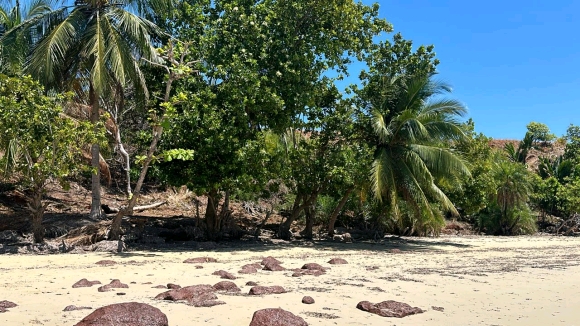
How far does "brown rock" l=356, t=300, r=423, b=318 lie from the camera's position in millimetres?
6406

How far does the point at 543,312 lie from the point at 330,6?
39.7ft

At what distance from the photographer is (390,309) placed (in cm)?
650

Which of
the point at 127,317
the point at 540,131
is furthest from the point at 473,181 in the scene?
the point at 540,131

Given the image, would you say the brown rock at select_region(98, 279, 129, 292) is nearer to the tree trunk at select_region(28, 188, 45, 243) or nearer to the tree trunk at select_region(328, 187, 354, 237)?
the tree trunk at select_region(28, 188, 45, 243)

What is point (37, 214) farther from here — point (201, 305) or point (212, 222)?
point (201, 305)

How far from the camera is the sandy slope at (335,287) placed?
632 centimetres

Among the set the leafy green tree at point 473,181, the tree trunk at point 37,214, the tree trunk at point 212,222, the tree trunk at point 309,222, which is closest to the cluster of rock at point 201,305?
the tree trunk at point 37,214

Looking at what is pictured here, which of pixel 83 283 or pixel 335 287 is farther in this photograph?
pixel 335 287

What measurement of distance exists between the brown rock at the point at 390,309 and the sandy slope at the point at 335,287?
0.38ft

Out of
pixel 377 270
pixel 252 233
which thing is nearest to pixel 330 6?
pixel 252 233

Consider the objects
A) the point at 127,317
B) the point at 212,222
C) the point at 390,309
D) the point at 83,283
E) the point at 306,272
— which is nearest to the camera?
the point at 127,317

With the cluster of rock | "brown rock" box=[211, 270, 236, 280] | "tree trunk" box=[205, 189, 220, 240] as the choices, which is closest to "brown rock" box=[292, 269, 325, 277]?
the cluster of rock

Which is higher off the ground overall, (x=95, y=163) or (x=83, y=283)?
(x=95, y=163)

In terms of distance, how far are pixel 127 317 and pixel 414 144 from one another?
1450cm
